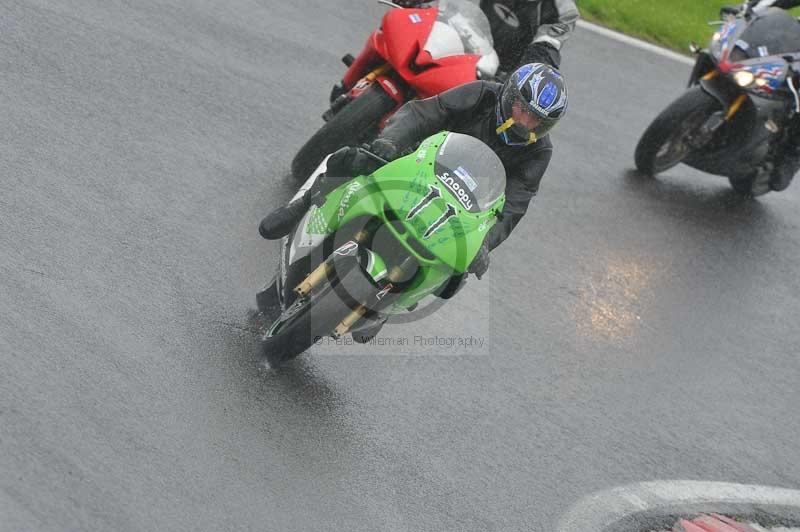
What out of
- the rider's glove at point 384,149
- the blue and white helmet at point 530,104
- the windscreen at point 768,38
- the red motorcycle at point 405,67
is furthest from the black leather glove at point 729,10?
the rider's glove at point 384,149

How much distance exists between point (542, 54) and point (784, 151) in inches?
125

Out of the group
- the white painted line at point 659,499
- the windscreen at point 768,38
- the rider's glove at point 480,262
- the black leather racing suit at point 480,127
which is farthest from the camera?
the windscreen at point 768,38

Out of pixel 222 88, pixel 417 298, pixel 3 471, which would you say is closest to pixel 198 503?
pixel 3 471

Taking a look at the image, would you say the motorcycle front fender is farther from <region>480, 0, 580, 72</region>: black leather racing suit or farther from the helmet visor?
the helmet visor

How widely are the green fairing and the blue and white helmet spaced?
1.58ft

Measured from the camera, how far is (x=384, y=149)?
6414 millimetres

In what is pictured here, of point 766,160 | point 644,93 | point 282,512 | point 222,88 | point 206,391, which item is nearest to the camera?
point 282,512

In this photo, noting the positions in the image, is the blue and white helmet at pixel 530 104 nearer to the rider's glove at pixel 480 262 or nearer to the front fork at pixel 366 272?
the rider's glove at pixel 480 262

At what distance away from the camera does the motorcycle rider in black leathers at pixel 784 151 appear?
10500 millimetres

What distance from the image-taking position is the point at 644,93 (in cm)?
1241

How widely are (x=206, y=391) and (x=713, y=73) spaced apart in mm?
5874

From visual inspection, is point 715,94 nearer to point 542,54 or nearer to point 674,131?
point 674,131

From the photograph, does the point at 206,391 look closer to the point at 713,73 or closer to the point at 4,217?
the point at 4,217

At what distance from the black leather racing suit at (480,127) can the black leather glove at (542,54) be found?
5.58ft
